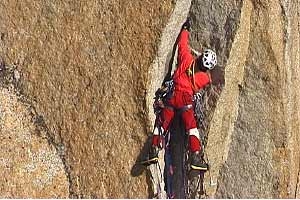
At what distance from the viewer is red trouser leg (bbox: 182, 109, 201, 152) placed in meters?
8.30

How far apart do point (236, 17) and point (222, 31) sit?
268 mm

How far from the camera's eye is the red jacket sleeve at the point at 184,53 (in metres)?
8.38

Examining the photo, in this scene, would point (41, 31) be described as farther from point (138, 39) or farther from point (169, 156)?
point (169, 156)

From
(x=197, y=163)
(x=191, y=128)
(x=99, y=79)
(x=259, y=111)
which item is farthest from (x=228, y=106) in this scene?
(x=99, y=79)

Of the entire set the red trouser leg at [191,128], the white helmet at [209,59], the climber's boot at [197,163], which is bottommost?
the climber's boot at [197,163]

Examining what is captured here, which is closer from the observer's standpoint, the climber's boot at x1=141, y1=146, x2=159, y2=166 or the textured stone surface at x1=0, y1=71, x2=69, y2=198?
the climber's boot at x1=141, y1=146, x2=159, y2=166

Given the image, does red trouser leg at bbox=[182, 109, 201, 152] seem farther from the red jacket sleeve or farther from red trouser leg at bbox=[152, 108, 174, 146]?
the red jacket sleeve

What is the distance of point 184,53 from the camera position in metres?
8.45

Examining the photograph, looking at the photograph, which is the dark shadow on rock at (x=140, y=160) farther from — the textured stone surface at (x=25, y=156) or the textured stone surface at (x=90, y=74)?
the textured stone surface at (x=25, y=156)

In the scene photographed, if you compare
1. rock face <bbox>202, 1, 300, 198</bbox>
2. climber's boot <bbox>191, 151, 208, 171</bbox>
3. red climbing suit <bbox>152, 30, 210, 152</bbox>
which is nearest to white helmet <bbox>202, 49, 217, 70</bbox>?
red climbing suit <bbox>152, 30, 210, 152</bbox>

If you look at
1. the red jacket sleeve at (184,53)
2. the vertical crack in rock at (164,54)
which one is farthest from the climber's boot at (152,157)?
the red jacket sleeve at (184,53)

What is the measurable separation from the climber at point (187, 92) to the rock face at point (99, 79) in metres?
0.21

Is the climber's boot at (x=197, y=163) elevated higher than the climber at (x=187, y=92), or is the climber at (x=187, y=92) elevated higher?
the climber at (x=187, y=92)

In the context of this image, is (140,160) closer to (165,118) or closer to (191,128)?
(165,118)
